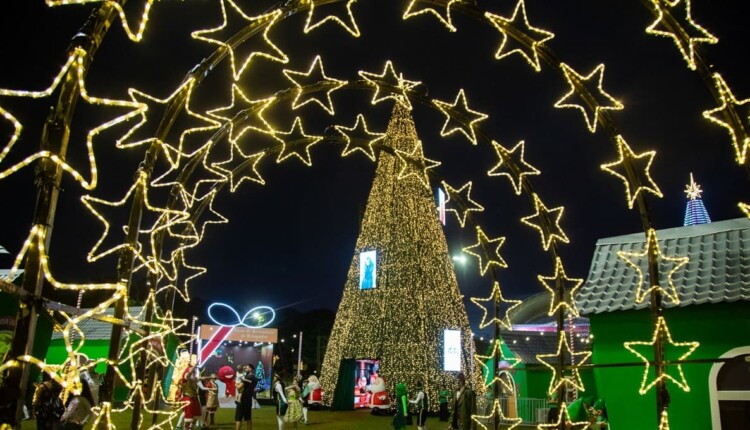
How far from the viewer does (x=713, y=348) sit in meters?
8.09

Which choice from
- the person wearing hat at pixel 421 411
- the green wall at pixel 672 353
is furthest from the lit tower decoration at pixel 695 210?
the person wearing hat at pixel 421 411

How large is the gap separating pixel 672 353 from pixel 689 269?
4.45 feet

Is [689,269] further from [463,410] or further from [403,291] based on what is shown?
[403,291]

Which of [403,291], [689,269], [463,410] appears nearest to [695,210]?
[689,269]

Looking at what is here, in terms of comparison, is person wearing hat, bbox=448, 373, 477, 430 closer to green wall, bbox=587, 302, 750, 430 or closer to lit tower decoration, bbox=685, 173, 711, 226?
green wall, bbox=587, 302, 750, 430

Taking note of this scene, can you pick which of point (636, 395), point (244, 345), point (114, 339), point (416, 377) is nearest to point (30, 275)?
point (114, 339)

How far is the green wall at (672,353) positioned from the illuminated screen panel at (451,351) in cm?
957

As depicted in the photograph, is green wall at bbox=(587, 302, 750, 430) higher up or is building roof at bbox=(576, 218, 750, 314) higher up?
building roof at bbox=(576, 218, 750, 314)

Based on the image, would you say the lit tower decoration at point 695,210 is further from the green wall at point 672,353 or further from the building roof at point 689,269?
the green wall at point 672,353

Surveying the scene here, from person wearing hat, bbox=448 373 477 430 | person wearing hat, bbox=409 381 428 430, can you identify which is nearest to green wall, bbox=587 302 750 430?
person wearing hat, bbox=448 373 477 430

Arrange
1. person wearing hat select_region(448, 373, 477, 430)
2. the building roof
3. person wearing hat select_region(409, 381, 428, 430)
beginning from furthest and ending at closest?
1. person wearing hat select_region(409, 381, 428, 430)
2. person wearing hat select_region(448, 373, 477, 430)
3. the building roof

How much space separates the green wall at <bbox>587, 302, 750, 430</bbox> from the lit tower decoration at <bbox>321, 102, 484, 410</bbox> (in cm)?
960

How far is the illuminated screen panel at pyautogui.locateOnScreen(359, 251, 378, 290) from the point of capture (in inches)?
759

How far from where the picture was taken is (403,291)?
1902 centimetres
